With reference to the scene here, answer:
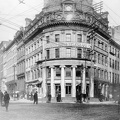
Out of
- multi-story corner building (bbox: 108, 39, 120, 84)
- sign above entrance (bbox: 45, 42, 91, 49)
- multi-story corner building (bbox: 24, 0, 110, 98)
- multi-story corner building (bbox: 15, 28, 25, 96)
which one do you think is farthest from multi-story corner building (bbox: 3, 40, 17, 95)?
multi-story corner building (bbox: 108, 39, 120, 84)

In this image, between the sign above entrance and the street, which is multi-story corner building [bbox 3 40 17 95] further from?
the street

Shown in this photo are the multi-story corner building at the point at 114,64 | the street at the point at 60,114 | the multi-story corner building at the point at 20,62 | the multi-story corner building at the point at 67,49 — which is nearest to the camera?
the street at the point at 60,114

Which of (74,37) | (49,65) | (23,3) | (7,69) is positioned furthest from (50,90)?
(23,3)

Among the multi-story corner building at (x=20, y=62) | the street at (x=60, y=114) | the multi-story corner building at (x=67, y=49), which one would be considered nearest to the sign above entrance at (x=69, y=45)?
the multi-story corner building at (x=67, y=49)

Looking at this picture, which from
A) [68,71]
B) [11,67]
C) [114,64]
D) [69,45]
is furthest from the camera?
[11,67]

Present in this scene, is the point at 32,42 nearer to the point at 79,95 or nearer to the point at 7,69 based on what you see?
the point at 7,69

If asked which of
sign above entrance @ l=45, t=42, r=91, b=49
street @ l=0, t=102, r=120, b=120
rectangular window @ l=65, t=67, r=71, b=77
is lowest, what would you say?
street @ l=0, t=102, r=120, b=120

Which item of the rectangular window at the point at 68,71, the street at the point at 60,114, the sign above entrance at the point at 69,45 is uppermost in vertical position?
the sign above entrance at the point at 69,45

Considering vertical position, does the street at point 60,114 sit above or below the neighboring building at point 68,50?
below

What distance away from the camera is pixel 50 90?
34.9m

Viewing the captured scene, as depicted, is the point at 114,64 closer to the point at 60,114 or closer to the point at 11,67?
the point at 11,67

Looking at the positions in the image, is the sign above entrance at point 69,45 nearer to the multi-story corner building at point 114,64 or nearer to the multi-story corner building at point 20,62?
the multi-story corner building at point 114,64

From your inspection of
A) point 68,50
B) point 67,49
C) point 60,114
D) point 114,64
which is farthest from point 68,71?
point 60,114

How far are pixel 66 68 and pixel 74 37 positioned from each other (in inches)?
187
